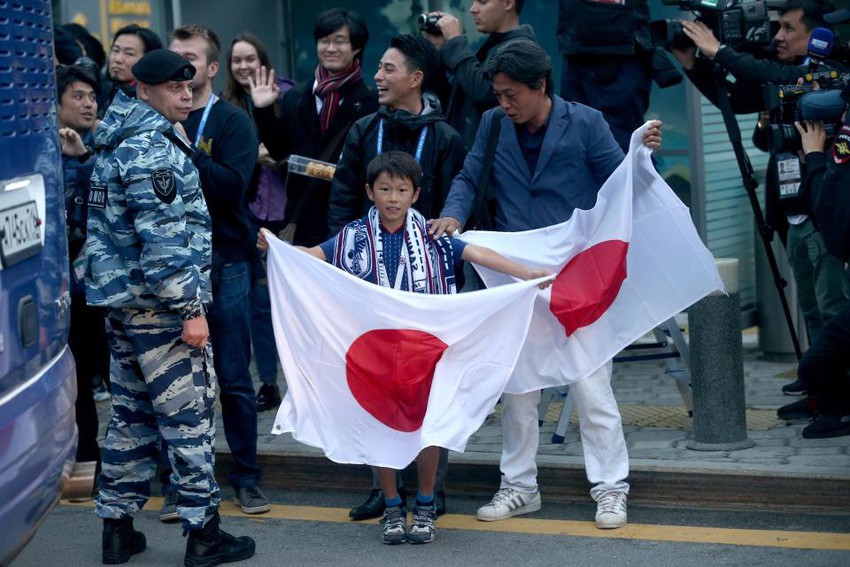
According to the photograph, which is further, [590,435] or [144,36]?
[144,36]

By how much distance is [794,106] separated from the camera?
6.93 metres

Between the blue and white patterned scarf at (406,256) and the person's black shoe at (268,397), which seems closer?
the blue and white patterned scarf at (406,256)

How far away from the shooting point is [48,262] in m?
4.31

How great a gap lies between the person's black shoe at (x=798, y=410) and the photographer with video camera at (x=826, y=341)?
0.04 meters

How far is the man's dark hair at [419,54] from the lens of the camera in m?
6.45

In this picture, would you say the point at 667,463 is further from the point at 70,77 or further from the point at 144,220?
the point at 70,77

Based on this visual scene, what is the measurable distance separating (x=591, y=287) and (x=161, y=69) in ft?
6.68

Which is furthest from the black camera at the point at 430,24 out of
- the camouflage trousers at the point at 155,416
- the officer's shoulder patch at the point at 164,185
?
the camouflage trousers at the point at 155,416

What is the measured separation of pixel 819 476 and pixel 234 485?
2651 millimetres

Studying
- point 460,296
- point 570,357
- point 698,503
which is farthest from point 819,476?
point 460,296

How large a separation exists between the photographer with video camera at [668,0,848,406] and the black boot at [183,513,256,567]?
2951 millimetres

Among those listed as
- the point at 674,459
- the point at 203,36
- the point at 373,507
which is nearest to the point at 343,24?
the point at 203,36

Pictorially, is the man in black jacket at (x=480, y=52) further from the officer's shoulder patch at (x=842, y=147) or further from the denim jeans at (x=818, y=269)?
the denim jeans at (x=818, y=269)

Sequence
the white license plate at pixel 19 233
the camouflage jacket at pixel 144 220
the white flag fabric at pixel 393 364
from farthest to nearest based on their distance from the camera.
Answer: the white flag fabric at pixel 393 364 < the camouflage jacket at pixel 144 220 < the white license plate at pixel 19 233
